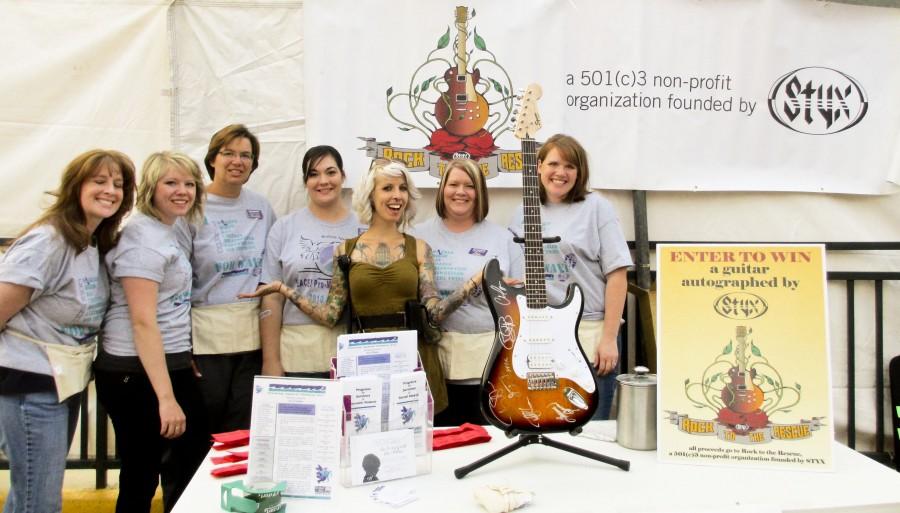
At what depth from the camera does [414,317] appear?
2.16 meters

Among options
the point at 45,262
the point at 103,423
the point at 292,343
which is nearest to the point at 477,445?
the point at 292,343

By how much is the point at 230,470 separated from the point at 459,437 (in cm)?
57

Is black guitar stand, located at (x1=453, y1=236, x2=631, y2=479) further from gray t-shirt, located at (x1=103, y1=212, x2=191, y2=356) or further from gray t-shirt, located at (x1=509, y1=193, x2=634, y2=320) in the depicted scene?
gray t-shirt, located at (x1=103, y1=212, x2=191, y2=356)

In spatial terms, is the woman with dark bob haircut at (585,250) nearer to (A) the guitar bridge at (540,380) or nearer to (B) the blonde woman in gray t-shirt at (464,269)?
(B) the blonde woman in gray t-shirt at (464,269)

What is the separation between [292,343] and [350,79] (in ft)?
3.79

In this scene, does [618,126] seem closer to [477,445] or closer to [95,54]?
[477,445]

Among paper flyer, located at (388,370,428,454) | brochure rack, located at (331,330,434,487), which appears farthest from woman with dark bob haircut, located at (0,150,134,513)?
paper flyer, located at (388,370,428,454)

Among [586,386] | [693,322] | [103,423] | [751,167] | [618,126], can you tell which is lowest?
[103,423]

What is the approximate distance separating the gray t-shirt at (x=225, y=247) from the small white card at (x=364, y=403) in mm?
1094

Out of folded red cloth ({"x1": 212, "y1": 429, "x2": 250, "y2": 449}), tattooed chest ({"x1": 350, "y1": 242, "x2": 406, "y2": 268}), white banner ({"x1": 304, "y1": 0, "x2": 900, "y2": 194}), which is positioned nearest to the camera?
folded red cloth ({"x1": 212, "y1": 429, "x2": 250, "y2": 449})

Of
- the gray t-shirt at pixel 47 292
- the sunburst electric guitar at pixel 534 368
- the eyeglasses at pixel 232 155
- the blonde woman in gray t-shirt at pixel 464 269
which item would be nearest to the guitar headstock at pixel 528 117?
the sunburst electric guitar at pixel 534 368

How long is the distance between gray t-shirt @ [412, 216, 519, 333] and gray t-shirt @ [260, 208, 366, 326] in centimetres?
37

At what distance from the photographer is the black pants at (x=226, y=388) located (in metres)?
2.31

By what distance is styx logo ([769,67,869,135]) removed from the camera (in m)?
2.86
